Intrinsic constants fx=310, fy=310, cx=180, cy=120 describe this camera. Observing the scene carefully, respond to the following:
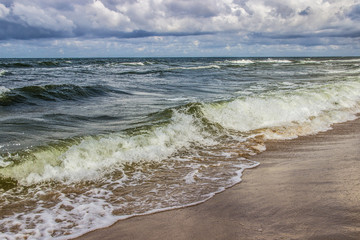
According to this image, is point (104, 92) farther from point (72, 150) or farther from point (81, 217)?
point (81, 217)

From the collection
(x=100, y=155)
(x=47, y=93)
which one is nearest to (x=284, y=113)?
(x=100, y=155)

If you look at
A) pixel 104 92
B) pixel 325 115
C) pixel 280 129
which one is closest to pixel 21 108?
pixel 104 92

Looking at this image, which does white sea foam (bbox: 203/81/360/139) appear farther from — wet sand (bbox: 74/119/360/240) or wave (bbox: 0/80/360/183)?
wet sand (bbox: 74/119/360/240)

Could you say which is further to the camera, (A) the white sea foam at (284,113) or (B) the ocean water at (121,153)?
(A) the white sea foam at (284,113)

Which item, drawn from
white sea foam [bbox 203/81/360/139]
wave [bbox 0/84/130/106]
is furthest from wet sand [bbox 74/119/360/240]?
Answer: wave [bbox 0/84/130/106]

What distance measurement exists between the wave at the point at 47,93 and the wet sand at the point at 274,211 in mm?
8844

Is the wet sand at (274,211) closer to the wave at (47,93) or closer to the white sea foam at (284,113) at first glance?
the white sea foam at (284,113)

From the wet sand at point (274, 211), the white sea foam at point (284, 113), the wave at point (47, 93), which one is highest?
the wave at point (47, 93)

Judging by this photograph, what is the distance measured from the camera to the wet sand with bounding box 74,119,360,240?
284cm

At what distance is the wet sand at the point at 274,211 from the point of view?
9.33 feet

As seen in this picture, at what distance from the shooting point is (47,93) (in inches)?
484

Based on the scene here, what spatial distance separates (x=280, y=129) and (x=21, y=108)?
7.75 metres

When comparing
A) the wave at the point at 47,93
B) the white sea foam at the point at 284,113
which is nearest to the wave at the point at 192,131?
the white sea foam at the point at 284,113

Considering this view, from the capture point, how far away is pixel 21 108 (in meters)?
9.71
